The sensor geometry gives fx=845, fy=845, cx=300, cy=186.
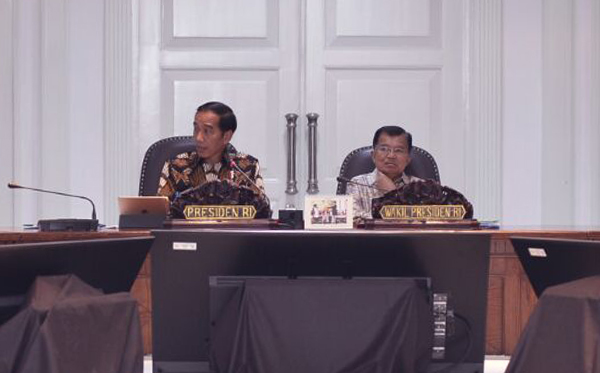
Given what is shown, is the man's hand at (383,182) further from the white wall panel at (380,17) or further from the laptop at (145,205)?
the white wall panel at (380,17)

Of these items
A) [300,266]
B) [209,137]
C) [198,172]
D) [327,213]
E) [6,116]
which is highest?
[6,116]

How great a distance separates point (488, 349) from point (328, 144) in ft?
7.16

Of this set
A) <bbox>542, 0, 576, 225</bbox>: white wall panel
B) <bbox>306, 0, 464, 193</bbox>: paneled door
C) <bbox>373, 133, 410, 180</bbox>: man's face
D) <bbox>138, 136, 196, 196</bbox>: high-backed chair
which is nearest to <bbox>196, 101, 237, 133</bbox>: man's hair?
<bbox>138, 136, 196, 196</bbox>: high-backed chair

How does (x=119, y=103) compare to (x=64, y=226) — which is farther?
(x=119, y=103)

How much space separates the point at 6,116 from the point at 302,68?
5.22ft

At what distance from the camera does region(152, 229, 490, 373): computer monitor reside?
82.9 inches

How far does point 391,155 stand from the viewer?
11.2ft

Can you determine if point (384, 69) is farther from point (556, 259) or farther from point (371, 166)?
point (556, 259)

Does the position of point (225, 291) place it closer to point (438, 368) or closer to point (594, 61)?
point (438, 368)

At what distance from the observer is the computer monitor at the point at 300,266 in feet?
6.91

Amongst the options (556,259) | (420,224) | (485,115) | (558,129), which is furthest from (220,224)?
(558,129)

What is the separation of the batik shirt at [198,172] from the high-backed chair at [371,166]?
356 millimetres

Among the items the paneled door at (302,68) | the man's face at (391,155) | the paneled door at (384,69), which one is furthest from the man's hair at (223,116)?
the paneled door at (384,69)

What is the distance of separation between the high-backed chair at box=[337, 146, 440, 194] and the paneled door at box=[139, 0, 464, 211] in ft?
3.16
